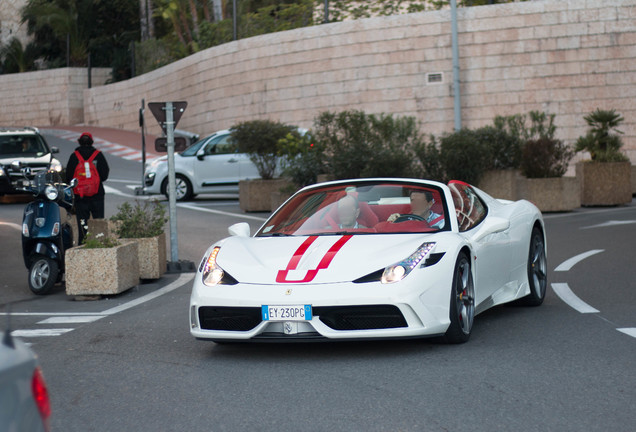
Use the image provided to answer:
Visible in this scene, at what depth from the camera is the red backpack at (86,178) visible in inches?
582

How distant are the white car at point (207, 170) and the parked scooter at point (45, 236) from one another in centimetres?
1200

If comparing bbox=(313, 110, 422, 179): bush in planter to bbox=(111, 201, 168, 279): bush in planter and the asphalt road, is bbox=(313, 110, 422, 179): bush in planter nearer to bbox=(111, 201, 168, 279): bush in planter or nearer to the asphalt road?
bbox=(111, 201, 168, 279): bush in planter

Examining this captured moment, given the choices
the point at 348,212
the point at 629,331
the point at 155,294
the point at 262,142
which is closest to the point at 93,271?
the point at 155,294

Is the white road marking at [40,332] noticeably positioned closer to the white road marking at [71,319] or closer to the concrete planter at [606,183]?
the white road marking at [71,319]

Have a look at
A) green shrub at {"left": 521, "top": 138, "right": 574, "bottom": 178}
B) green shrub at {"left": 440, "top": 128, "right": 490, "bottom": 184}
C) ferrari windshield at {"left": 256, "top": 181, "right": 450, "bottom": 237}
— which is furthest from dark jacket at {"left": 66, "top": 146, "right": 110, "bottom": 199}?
green shrub at {"left": 521, "top": 138, "right": 574, "bottom": 178}

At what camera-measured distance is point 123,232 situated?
43.0 feet

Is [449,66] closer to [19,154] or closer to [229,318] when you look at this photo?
[19,154]

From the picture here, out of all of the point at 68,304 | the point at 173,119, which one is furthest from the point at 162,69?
the point at 68,304

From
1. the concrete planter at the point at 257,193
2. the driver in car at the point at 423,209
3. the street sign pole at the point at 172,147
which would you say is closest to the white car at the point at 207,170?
the concrete planter at the point at 257,193

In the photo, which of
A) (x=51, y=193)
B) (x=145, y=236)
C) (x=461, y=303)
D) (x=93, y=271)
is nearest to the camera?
(x=461, y=303)

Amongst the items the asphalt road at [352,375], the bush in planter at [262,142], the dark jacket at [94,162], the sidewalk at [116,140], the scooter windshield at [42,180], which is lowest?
the asphalt road at [352,375]

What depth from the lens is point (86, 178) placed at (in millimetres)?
14797

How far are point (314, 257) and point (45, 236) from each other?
571 centimetres

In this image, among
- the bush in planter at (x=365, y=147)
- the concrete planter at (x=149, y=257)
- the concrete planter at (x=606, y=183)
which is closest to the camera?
the concrete planter at (x=149, y=257)
